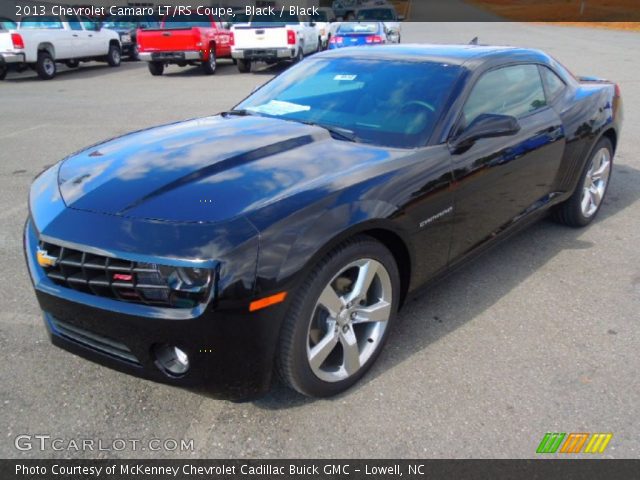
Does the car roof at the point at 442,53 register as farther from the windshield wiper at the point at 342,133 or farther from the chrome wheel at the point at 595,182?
the chrome wheel at the point at 595,182

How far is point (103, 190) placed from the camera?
101 inches

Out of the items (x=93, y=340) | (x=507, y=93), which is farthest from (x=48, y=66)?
(x=93, y=340)

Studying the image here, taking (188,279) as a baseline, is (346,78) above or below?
above

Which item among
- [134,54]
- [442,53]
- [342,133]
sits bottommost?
[134,54]

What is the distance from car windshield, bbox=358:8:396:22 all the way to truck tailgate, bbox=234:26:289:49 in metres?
3.66

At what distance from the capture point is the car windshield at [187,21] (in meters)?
15.4

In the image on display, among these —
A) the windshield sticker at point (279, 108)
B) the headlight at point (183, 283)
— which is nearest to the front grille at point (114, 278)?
the headlight at point (183, 283)

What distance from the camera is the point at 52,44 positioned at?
15086 millimetres

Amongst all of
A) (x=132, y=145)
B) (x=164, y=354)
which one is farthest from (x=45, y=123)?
(x=164, y=354)

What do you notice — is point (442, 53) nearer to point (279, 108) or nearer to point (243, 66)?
point (279, 108)

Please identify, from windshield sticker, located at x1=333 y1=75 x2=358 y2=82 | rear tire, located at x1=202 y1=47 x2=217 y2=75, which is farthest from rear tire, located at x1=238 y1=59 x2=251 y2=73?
windshield sticker, located at x1=333 y1=75 x2=358 y2=82

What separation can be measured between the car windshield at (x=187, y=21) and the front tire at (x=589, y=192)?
13.1 metres

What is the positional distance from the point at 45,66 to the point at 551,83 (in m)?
14.5

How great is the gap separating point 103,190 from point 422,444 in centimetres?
182
